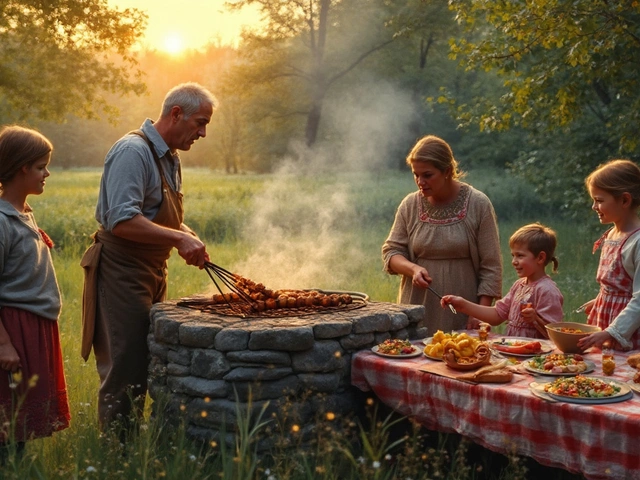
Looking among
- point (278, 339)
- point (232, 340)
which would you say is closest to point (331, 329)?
point (278, 339)

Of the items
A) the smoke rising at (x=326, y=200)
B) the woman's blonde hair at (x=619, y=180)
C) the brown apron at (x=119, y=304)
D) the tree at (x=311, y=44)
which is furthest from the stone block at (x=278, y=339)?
the tree at (x=311, y=44)

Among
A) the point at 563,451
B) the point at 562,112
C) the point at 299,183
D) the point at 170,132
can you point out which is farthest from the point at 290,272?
the point at 299,183

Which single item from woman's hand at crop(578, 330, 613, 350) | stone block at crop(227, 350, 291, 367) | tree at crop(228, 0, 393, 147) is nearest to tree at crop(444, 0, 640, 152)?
woman's hand at crop(578, 330, 613, 350)

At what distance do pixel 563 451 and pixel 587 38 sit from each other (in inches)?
238

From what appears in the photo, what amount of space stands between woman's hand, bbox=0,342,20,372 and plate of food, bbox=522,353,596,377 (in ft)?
7.77

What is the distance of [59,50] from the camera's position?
13781 mm

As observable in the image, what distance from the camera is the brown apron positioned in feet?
13.2

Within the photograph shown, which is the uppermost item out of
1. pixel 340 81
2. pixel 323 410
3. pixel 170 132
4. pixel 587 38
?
pixel 340 81

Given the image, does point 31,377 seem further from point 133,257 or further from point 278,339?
point 278,339

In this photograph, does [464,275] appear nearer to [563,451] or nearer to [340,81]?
[563,451]

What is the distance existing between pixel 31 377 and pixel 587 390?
2517 millimetres

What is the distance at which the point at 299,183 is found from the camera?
20078 mm

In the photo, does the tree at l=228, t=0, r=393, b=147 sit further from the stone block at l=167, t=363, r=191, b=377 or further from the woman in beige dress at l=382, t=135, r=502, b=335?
the stone block at l=167, t=363, r=191, b=377

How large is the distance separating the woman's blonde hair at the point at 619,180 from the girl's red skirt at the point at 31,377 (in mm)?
2886
